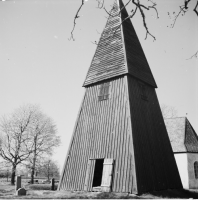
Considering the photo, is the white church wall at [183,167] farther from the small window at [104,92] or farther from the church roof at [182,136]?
the small window at [104,92]

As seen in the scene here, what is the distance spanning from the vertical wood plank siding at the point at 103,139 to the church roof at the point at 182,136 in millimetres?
12666

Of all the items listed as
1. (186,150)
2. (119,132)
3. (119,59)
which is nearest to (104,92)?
(119,59)

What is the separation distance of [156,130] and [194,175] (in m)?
10.7

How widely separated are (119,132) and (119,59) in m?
5.29

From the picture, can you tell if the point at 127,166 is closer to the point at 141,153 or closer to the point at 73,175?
the point at 141,153

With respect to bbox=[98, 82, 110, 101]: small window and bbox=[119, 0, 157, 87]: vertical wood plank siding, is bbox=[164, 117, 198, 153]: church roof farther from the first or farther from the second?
bbox=[98, 82, 110, 101]: small window

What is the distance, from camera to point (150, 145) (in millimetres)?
12625

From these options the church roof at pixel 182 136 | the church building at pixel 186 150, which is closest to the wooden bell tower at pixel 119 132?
the church building at pixel 186 150

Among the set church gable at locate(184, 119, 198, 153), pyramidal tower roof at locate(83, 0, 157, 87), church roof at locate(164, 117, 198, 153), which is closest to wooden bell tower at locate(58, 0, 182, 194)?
pyramidal tower roof at locate(83, 0, 157, 87)

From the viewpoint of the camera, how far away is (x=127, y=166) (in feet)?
34.9

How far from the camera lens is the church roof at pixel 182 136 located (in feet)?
72.1

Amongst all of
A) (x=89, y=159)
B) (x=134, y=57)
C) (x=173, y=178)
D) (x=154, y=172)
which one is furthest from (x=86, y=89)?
(x=173, y=178)

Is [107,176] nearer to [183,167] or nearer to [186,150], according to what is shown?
[183,167]

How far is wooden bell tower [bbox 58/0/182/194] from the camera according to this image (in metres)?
10.9
